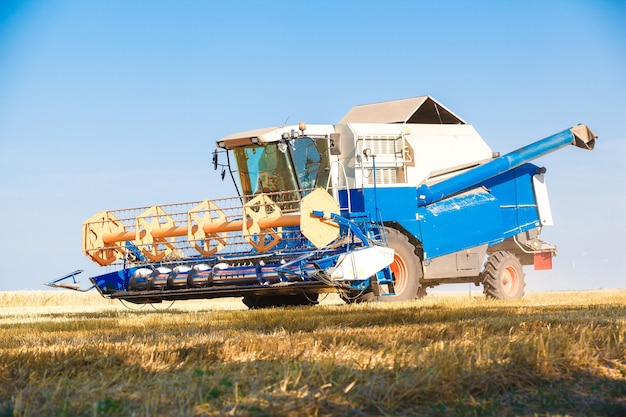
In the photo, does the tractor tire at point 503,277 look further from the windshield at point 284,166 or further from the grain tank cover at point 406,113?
the windshield at point 284,166

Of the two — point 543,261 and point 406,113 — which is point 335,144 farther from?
point 543,261

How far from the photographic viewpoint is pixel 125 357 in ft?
16.1

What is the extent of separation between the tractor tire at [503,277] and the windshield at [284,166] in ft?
10.8

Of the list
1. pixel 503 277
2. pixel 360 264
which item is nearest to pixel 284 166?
pixel 360 264

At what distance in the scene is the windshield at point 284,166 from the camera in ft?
40.5

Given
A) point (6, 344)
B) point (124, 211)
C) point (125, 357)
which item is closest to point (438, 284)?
point (124, 211)

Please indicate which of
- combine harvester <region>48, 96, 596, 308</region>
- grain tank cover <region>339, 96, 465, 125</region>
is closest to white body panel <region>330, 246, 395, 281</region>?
combine harvester <region>48, 96, 596, 308</region>

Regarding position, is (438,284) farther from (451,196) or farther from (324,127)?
(324,127)

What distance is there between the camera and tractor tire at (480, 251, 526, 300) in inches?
543

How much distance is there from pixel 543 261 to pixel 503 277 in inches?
49.7

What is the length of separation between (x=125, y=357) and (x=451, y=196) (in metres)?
9.19

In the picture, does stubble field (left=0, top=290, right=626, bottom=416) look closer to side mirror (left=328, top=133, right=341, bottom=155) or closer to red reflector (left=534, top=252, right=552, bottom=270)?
side mirror (left=328, top=133, right=341, bottom=155)

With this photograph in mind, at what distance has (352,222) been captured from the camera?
11.4m

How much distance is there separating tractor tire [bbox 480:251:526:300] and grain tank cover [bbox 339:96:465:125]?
2301 millimetres
